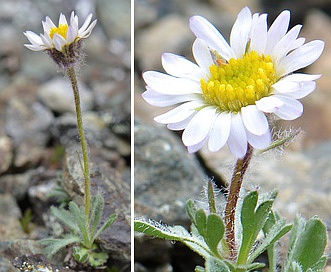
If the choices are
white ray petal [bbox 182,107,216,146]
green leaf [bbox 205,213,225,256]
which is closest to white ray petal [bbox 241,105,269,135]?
white ray petal [bbox 182,107,216,146]

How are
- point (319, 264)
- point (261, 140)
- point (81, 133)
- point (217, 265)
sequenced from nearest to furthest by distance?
point (261, 140) < point (217, 265) < point (319, 264) < point (81, 133)

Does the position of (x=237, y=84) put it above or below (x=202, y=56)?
below

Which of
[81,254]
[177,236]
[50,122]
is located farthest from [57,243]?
[50,122]

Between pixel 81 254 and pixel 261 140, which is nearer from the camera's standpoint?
pixel 261 140

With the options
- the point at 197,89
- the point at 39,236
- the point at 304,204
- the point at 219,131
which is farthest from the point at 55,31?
the point at 304,204

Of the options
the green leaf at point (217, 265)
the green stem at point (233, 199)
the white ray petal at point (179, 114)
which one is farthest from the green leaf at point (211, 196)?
the white ray petal at point (179, 114)

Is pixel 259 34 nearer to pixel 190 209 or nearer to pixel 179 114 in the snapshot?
pixel 179 114

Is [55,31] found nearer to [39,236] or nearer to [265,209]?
[265,209]
